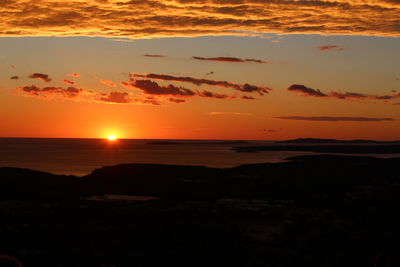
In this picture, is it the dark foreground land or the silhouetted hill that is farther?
the silhouetted hill

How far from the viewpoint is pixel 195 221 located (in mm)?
36500

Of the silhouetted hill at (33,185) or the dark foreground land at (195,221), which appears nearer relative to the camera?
the dark foreground land at (195,221)

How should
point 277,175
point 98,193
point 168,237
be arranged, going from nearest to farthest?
point 168,237 → point 98,193 → point 277,175

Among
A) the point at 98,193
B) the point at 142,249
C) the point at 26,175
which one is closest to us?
the point at 142,249

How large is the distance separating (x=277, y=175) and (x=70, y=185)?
3084 cm

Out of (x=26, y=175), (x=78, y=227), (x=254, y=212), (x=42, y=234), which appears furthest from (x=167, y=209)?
(x=26, y=175)

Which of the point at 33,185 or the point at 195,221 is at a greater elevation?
the point at 195,221

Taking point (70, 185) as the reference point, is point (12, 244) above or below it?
above

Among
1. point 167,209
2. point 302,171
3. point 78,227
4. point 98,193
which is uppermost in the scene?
point 78,227

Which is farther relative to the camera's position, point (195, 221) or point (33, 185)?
point (33, 185)

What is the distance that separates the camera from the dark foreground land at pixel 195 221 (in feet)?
88.9

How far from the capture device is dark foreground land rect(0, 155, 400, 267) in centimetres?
2711

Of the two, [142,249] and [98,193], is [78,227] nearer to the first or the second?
[142,249]

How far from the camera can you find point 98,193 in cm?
5681
